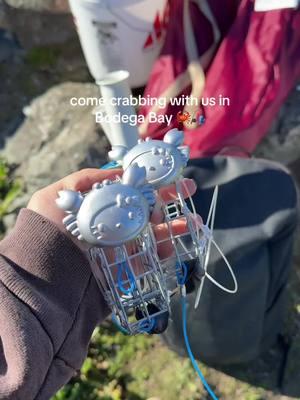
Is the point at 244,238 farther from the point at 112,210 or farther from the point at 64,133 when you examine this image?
the point at 64,133

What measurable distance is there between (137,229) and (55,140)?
51.4 inches

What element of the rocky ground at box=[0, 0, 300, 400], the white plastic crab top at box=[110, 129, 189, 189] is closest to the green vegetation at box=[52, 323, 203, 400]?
the rocky ground at box=[0, 0, 300, 400]

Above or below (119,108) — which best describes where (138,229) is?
above

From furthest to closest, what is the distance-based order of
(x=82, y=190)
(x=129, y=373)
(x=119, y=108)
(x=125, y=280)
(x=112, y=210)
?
(x=129, y=373), (x=119, y=108), (x=82, y=190), (x=125, y=280), (x=112, y=210)

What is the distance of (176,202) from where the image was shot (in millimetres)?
838

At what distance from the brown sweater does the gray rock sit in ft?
3.16

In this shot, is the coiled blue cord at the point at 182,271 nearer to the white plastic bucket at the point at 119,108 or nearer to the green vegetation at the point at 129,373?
the white plastic bucket at the point at 119,108

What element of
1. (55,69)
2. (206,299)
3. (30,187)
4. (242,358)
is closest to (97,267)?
(206,299)

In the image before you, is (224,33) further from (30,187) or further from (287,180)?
(30,187)

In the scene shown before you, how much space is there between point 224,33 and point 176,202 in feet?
3.36

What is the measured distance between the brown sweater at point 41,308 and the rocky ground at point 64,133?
762 mm

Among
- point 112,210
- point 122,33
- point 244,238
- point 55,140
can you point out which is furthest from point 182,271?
point 55,140

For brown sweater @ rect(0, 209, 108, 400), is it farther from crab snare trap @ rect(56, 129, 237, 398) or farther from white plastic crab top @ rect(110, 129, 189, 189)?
white plastic crab top @ rect(110, 129, 189, 189)

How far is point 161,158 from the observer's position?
2.43 feet
